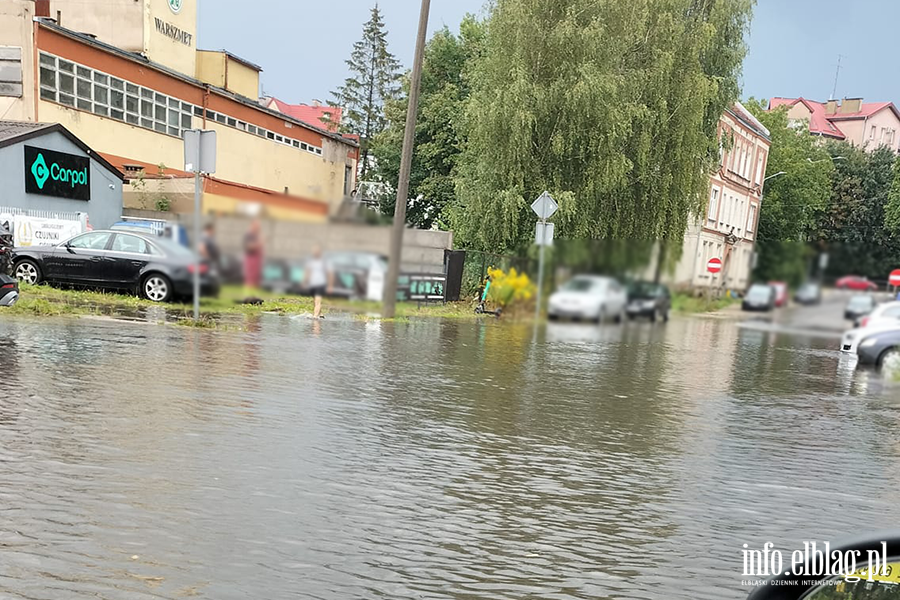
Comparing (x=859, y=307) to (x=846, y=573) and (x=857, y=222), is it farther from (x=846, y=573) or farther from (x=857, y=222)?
(x=846, y=573)

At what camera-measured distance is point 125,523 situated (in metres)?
4.95

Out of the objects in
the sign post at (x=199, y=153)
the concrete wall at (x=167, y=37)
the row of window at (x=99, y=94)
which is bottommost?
the sign post at (x=199, y=153)

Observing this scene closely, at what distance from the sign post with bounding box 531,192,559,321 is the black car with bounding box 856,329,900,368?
64cm

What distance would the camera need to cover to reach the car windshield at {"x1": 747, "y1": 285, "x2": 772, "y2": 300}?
1220mm

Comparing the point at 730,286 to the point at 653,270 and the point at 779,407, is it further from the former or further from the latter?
the point at 779,407

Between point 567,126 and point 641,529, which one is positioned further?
point 641,529

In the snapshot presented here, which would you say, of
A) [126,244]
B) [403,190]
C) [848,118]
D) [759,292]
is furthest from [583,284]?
[126,244]

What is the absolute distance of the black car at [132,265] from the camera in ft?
5.02

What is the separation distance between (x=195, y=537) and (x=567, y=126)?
3569 millimetres

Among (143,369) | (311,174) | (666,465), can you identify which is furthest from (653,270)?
(143,369)

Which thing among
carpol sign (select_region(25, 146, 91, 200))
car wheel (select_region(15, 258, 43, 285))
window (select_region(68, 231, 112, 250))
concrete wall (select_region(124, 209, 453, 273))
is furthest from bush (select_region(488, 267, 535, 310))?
car wheel (select_region(15, 258, 43, 285))

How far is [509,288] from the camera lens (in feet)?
6.79

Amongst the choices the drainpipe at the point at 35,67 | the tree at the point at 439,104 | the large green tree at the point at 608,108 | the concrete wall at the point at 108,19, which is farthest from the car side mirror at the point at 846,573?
the concrete wall at the point at 108,19

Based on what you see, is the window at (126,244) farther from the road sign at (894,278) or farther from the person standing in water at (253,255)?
the road sign at (894,278)
